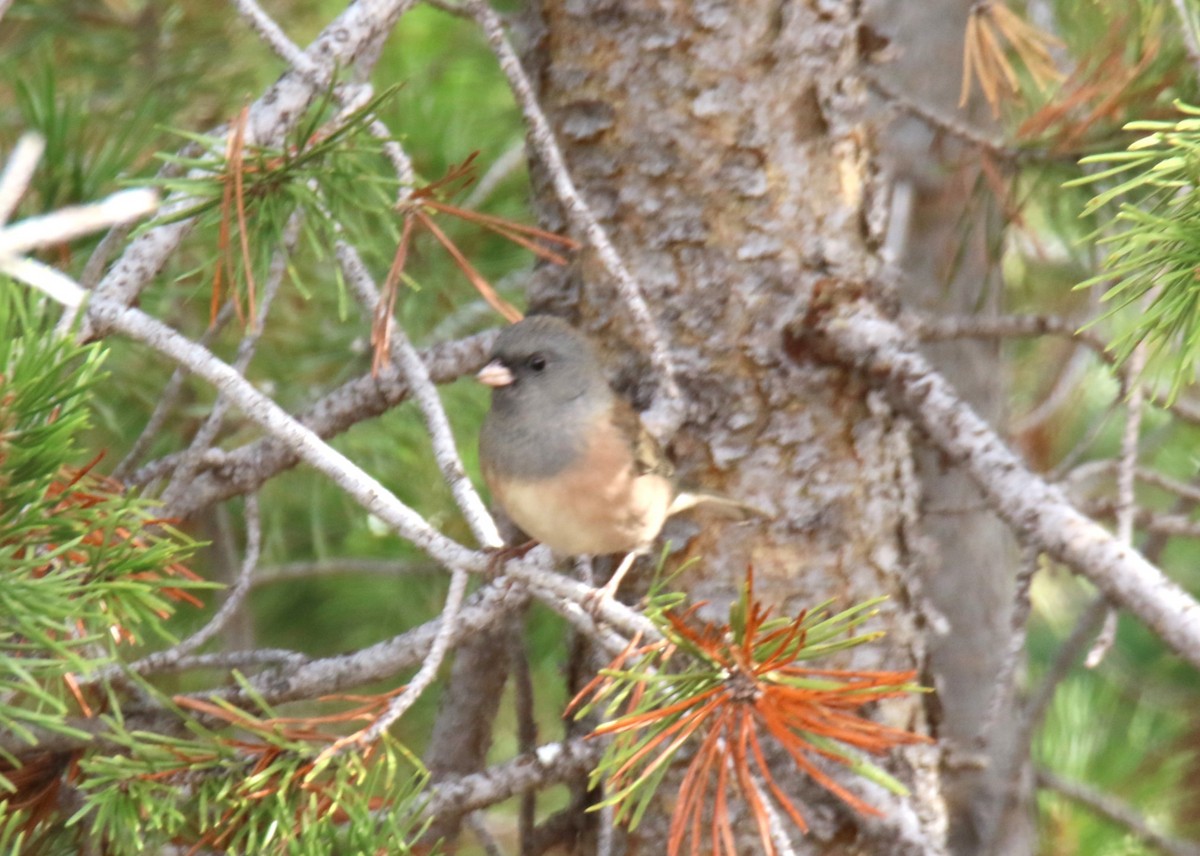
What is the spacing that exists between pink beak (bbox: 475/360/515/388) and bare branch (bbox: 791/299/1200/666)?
0.42 m

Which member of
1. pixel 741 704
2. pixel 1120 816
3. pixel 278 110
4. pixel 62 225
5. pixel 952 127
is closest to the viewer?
pixel 62 225

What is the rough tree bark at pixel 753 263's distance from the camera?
1.80 m

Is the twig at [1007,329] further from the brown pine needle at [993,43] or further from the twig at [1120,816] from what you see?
the twig at [1120,816]

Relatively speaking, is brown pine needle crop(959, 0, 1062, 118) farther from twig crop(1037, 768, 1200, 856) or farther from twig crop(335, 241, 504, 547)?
twig crop(1037, 768, 1200, 856)

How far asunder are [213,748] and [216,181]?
0.59m

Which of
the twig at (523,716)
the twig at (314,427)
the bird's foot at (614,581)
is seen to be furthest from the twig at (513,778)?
the twig at (314,427)

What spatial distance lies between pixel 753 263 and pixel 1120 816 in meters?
1.24

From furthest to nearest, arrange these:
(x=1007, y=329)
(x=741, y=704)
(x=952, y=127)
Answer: (x=952, y=127)
(x=1007, y=329)
(x=741, y=704)

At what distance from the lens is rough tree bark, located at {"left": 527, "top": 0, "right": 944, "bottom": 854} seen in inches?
70.9

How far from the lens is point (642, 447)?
5.87 feet

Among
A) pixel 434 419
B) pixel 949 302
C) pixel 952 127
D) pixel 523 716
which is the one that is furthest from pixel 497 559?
pixel 949 302

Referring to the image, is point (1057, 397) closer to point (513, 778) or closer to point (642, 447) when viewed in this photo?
point (642, 447)

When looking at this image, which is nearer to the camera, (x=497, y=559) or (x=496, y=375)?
(x=497, y=559)

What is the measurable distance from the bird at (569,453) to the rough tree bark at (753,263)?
67 millimetres
